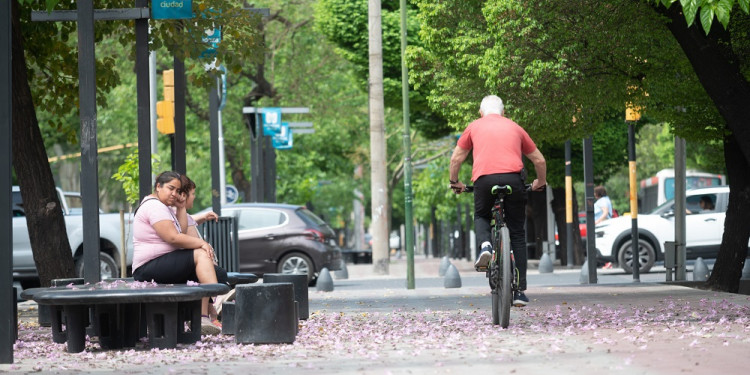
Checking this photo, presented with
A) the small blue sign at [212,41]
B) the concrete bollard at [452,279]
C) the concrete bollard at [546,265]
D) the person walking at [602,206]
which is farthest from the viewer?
the person walking at [602,206]

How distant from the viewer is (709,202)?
91.8ft

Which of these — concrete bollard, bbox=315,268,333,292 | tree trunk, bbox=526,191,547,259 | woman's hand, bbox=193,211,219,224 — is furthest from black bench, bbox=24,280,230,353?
tree trunk, bbox=526,191,547,259

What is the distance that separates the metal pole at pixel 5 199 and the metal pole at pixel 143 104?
13.9 ft

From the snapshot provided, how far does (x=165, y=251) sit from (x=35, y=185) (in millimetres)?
4883

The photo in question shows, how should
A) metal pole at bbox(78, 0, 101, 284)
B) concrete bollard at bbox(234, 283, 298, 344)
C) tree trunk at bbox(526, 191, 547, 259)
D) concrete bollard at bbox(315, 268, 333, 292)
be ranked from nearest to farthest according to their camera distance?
concrete bollard at bbox(234, 283, 298, 344) → metal pole at bbox(78, 0, 101, 284) → concrete bollard at bbox(315, 268, 333, 292) → tree trunk at bbox(526, 191, 547, 259)

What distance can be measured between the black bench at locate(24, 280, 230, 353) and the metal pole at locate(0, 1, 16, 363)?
1.77 ft

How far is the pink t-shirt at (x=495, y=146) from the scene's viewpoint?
11.1 m

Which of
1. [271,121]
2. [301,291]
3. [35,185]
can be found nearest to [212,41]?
[35,185]

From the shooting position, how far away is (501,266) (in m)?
10.7

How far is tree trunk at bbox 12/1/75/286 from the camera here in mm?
15188

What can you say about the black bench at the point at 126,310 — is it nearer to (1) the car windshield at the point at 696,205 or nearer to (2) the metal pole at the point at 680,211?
(2) the metal pole at the point at 680,211

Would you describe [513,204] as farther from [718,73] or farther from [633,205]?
[633,205]

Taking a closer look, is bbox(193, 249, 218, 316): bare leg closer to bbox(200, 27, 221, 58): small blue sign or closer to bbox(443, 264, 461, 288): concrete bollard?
bbox(200, 27, 221, 58): small blue sign

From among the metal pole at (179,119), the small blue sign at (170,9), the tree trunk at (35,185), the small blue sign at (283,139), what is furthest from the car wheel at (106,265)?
the small blue sign at (283,139)
